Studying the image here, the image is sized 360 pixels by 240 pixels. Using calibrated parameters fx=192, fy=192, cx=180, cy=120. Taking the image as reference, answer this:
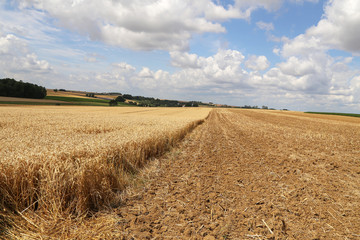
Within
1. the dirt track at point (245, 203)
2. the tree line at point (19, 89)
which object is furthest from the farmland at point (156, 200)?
the tree line at point (19, 89)

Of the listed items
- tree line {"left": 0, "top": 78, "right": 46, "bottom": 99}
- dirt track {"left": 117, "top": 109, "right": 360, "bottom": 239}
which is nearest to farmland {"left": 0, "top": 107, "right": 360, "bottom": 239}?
dirt track {"left": 117, "top": 109, "right": 360, "bottom": 239}

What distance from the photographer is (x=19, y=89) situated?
75.4 meters

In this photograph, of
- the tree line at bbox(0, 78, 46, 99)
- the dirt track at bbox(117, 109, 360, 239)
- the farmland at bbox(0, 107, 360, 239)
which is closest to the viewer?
the farmland at bbox(0, 107, 360, 239)

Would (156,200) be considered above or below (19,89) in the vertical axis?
below

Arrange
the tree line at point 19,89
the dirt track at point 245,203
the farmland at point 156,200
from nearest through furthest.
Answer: the farmland at point 156,200, the dirt track at point 245,203, the tree line at point 19,89

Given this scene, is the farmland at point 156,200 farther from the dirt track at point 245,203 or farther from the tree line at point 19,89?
the tree line at point 19,89

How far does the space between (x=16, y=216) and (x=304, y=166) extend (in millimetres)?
9519

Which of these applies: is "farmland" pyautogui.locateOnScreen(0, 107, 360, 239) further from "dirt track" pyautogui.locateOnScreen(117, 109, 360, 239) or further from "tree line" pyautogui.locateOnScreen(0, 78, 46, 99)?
"tree line" pyautogui.locateOnScreen(0, 78, 46, 99)

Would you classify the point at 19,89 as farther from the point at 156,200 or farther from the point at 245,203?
the point at 245,203

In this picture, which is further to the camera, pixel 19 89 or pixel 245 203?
pixel 19 89

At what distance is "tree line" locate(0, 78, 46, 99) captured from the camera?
72394 mm

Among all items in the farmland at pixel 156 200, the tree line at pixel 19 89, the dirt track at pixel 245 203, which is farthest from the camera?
the tree line at pixel 19 89

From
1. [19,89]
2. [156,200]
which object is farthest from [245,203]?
[19,89]

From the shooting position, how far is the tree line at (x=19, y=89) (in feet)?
238
